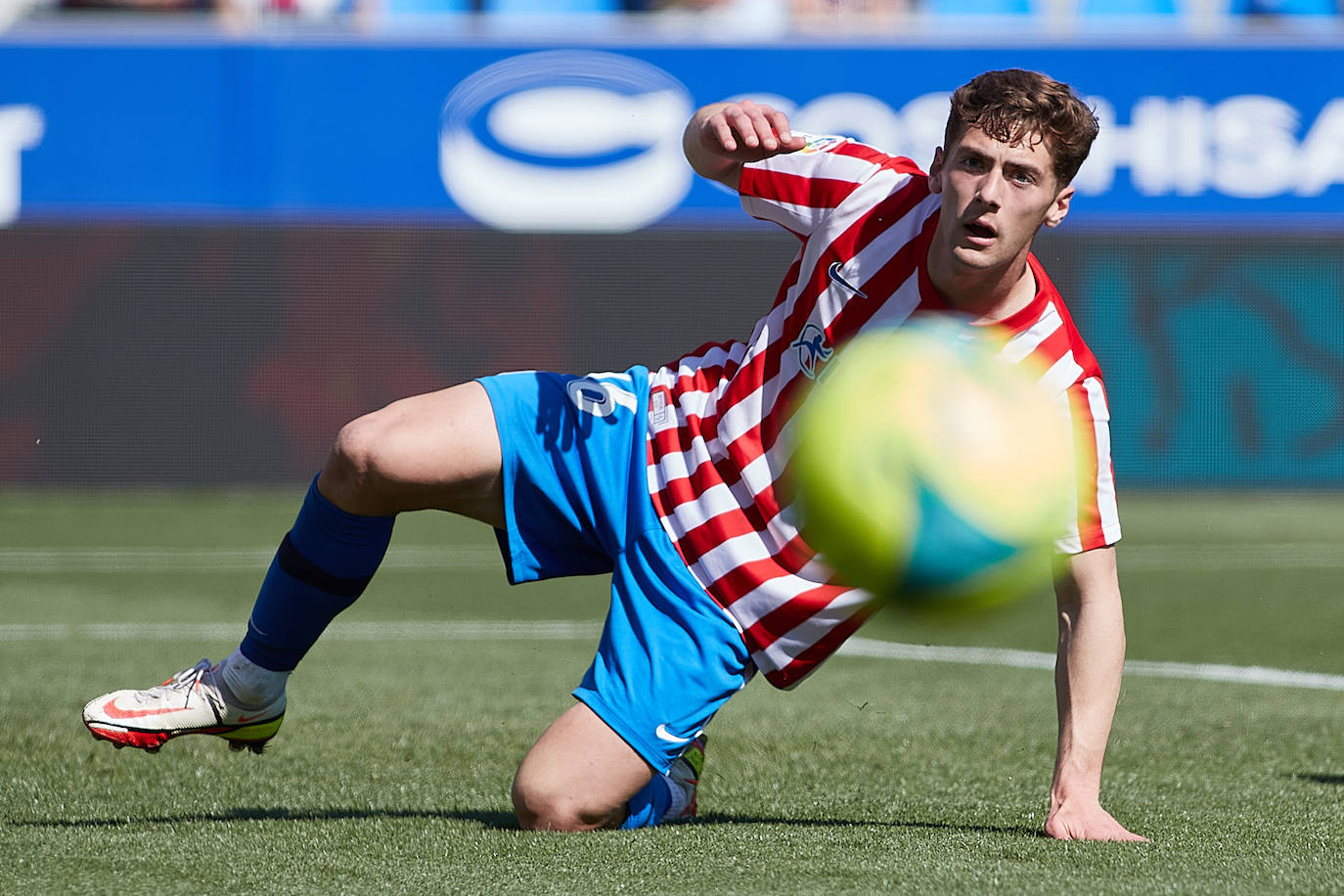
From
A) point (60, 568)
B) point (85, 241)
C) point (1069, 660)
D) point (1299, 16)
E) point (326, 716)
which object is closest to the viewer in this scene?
point (1069, 660)

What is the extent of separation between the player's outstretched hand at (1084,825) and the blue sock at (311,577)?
156 cm

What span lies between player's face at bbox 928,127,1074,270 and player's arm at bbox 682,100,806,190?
398mm

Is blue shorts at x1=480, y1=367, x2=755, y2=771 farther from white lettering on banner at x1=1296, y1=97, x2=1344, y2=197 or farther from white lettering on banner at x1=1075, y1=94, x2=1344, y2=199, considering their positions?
white lettering on banner at x1=1296, y1=97, x2=1344, y2=197

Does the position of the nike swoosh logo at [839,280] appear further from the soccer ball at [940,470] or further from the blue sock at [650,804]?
the blue sock at [650,804]

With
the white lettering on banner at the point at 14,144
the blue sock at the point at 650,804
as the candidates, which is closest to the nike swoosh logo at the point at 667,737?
the blue sock at the point at 650,804

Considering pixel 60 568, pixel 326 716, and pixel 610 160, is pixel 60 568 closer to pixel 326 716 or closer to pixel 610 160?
pixel 326 716

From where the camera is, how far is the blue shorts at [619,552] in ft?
13.1

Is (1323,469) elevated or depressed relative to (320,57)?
depressed

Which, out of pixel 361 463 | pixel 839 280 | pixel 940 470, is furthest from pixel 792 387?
pixel 361 463

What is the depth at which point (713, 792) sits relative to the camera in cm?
455

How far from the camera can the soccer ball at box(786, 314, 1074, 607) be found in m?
3.54

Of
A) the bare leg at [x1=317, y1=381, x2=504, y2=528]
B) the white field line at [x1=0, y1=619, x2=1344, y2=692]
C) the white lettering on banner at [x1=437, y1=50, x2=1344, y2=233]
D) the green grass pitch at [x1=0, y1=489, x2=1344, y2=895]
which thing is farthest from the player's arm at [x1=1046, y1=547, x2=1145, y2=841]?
the white lettering on banner at [x1=437, y1=50, x2=1344, y2=233]

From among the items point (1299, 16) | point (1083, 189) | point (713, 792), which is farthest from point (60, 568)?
point (1299, 16)

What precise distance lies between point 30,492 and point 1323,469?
9.79 meters
